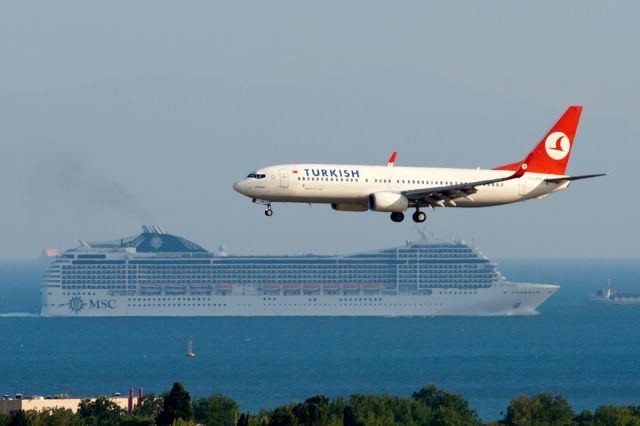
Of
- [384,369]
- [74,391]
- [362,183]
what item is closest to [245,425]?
[362,183]

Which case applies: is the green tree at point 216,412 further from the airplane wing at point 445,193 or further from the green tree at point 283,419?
the airplane wing at point 445,193

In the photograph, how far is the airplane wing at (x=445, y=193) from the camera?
65.9 m

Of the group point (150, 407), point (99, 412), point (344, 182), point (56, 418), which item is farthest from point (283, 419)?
point (150, 407)

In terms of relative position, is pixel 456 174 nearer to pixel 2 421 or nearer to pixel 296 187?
pixel 296 187

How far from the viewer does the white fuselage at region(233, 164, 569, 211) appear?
64.7 meters

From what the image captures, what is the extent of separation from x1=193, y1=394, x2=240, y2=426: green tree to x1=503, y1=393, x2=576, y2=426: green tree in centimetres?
2066

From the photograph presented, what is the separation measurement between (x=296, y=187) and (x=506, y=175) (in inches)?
511

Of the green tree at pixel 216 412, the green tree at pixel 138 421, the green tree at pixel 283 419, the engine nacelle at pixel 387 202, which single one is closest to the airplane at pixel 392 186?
the engine nacelle at pixel 387 202

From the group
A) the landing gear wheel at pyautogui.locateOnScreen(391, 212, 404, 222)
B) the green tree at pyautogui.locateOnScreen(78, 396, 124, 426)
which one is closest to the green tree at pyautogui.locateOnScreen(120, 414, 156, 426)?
the green tree at pyautogui.locateOnScreen(78, 396, 124, 426)

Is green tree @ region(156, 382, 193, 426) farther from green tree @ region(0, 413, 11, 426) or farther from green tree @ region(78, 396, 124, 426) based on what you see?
green tree @ region(78, 396, 124, 426)

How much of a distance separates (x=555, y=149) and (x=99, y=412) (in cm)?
3890

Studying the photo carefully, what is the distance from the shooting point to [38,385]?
177 metres

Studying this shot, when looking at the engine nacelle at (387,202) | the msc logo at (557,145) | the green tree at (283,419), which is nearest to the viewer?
the engine nacelle at (387,202)

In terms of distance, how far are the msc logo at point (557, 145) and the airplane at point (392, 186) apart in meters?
2.50
